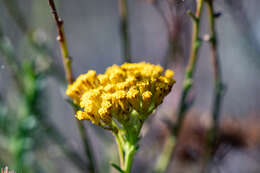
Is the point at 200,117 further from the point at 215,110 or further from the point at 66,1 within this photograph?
the point at 66,1

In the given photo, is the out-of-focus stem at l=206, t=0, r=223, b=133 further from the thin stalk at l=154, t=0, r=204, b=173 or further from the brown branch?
→ the brown branch

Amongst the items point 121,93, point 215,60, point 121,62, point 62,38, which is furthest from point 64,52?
point 121,62

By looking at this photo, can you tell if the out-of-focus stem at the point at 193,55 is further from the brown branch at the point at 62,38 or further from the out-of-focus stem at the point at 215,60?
the brown branch at the point at 62,38

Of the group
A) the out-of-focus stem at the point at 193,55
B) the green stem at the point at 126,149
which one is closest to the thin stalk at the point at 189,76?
the out-of-focus stem at the point at 193,55

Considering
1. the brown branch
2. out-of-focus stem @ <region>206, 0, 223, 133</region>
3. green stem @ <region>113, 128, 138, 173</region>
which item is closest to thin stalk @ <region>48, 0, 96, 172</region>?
the brown branch

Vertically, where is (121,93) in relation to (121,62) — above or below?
above

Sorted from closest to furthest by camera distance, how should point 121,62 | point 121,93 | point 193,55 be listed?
point 121,93 < point 193,55 < point 121,62

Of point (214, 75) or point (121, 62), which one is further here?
point (121, 62)

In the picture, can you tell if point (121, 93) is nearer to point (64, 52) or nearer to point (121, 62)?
point (64, 52)
